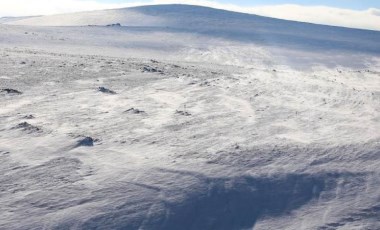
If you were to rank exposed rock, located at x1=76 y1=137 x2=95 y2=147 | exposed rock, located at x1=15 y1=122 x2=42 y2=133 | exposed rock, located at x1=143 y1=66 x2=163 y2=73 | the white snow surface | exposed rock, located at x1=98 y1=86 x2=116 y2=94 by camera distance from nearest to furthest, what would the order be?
the white snow surface < exposed rock, located at x1=76 y1=137 x2=95 y2=147 < exposed rock, located at x1=15 y1=122 x2=42 y2=133 < exposed rock, located at x1=98 y1=86 x2=116 y2=94 < exposed rock, located at x1=143 y1=66 x2=163 y2=73

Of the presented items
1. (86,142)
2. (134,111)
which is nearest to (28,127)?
(86,142)

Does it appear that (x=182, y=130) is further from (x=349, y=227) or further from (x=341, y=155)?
(x=349, y=227)

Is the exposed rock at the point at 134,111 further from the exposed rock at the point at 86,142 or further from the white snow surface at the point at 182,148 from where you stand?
the exposed rock at the point at 86,142

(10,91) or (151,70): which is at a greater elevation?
(151,70)

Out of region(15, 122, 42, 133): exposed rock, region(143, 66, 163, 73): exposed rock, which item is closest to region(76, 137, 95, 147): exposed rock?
region(15, 122, 42, 133): exposed rock

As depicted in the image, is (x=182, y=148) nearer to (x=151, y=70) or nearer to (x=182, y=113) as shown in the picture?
(x=182, y=113)

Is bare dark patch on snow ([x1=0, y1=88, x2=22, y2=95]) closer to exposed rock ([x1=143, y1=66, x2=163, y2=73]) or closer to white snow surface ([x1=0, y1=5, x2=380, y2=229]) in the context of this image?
white snow surface ([x1=0, y1=5, x2=380, y2=229])

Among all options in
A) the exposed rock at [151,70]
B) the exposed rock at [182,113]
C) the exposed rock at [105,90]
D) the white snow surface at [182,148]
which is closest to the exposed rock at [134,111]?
the white snow surface at [182,148]

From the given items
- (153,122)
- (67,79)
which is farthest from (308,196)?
(67,79)

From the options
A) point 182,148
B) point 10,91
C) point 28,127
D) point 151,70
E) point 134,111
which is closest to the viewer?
point 182,148
